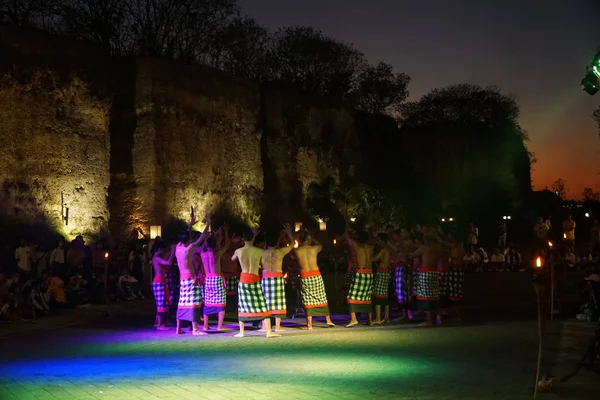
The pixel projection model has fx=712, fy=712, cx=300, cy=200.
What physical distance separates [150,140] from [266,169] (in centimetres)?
844

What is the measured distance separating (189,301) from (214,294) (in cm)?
59

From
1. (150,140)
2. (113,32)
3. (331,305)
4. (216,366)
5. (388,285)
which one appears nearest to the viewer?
(216,366)

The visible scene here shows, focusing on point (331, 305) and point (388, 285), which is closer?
point (388, 285)

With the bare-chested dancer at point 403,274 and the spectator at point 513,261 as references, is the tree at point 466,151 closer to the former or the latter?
the spectator at point 513,261

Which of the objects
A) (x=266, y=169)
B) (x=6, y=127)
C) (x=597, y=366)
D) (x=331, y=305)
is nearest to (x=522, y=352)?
(x=597, y=366)

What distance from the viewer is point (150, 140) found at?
86.4ft

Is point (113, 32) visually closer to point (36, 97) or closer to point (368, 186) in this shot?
point (36, 97)

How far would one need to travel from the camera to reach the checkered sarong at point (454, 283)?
13750 mm

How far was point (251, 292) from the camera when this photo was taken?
11977 mm

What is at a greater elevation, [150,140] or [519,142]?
[519,142]

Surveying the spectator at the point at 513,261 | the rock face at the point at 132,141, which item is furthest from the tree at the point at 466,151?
the spectator at the point at 513,261

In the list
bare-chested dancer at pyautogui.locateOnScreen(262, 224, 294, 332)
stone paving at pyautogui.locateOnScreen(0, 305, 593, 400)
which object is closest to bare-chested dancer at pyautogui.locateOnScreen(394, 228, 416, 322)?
stone paving at pyautogui.locateOnScreen(0, 305, 593, 400)

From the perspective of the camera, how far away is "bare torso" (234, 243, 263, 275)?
39.4 feet

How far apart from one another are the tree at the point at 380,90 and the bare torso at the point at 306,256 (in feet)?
103
